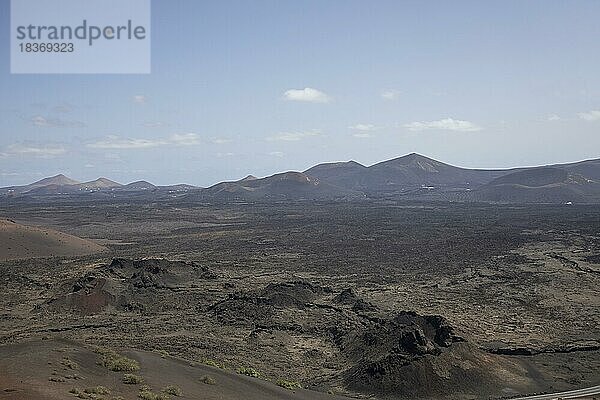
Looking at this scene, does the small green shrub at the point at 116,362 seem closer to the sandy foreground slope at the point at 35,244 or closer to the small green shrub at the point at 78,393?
the small green shrub at the point at 78,393

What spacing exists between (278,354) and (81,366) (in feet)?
40.1

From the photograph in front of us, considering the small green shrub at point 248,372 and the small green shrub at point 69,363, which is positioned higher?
the small green shrub at point 69,363

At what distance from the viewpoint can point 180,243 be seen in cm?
7988

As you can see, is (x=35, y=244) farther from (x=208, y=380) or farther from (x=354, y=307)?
(x=208, y=380)

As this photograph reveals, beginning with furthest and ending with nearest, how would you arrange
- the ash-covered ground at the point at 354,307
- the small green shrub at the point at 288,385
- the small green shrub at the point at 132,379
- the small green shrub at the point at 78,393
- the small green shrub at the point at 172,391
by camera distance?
1. the ash-covered ground at the point at 354,307
2. the small green shrub at the point at 288,385
3. the small green shrub at the point at 132,379
4. the small green shrub at the point at 172,391
5. the small green shrub at the point at 78,393

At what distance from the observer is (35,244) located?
231ft

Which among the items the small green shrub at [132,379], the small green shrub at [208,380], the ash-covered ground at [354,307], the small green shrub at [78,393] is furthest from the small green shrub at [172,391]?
the ash-covered ground at [354,307]

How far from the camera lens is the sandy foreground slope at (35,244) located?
66606mm

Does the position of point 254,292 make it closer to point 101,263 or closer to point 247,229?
point 101,263

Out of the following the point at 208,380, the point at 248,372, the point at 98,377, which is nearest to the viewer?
the point at 98,377

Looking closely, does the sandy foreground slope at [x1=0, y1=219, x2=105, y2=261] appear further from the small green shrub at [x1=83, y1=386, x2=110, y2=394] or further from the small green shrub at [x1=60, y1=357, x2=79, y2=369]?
the small green shrub at [x1=83, y1=386, x2=110, y2=394]

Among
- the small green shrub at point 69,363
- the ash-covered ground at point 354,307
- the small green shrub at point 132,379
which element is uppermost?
the small green shrub at point 69,363

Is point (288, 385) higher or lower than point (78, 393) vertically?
lower

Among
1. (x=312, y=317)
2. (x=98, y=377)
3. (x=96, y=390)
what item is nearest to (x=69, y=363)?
(x=98, y=377)
